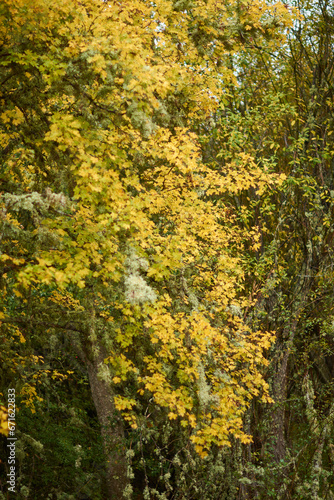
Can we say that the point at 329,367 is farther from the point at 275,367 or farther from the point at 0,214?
the point at 0,214

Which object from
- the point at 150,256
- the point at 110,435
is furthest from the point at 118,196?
the point at 110,435

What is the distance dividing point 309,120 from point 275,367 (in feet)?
18.1

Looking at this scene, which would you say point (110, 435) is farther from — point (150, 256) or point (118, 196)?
point (118, 196)

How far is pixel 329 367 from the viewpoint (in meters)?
11.7

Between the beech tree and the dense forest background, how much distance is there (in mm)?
35

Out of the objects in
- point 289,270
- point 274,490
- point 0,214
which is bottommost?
point 274,490

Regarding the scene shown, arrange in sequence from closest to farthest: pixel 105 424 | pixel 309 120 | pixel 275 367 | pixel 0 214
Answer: pixel 0 214 < pixel 105 424 < pixel 275 367 < pixel 309 120

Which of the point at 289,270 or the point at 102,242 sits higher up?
the point at 289,270

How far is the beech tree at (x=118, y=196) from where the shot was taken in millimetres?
5293

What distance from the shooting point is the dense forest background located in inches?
215

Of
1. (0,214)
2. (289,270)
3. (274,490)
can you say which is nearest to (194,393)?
(274,490)

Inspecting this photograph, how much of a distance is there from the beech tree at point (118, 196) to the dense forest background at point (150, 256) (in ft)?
0.12

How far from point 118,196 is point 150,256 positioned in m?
1.51

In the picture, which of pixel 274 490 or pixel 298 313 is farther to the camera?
pixel 298 313
